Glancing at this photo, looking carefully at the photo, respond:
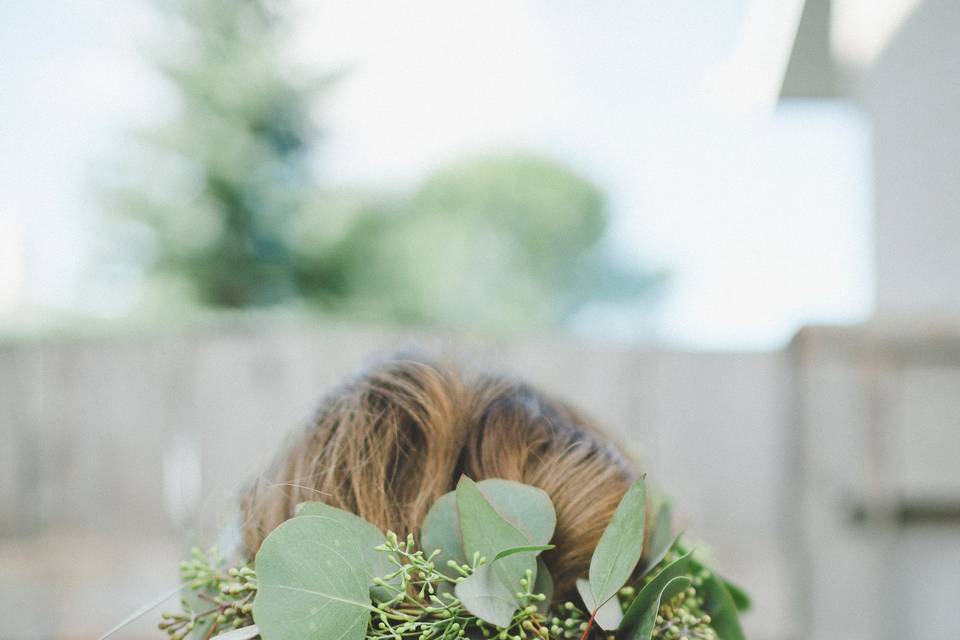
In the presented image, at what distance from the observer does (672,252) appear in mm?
15688

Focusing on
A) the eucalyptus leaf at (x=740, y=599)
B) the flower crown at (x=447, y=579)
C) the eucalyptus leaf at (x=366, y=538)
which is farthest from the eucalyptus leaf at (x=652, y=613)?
the eucalyptus leaf at (x=740, y=599)

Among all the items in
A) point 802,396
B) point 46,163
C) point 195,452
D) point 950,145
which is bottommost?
point 195,452

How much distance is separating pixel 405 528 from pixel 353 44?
9.22 metres

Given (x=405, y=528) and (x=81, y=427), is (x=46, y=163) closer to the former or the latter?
(x=81, y=427)

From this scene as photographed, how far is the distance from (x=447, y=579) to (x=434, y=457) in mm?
101

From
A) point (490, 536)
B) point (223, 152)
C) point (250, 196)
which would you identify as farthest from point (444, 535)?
point (223, 152)

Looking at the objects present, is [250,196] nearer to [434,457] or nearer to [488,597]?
[434,457]

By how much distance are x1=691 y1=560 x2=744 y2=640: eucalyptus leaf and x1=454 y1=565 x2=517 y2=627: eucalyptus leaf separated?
0.19m

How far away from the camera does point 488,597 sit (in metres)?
0.36

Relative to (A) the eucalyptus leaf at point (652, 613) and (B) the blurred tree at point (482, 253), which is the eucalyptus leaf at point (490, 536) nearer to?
(A) the eucalyptus leaf at point (652, 613)

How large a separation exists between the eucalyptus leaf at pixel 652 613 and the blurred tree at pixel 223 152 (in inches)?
334

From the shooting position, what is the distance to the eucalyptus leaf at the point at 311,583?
36cm

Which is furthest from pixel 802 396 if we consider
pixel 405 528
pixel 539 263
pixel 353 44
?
pixel 539 263

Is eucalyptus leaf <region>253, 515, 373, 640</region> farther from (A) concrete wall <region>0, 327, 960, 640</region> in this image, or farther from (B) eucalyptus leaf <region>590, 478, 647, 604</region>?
(A) concrete wall <region>0, 327, 960, 640</region>
